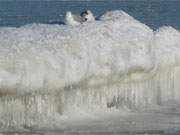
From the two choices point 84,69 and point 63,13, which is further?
point 63,13

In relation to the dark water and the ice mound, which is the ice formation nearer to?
the ice mound

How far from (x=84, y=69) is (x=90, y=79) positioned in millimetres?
291

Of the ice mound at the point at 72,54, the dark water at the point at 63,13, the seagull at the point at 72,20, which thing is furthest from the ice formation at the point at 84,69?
the dark water at the point at 63,13

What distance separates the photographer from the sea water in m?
11.9

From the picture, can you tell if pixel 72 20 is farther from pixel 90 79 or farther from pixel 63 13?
pixel 63 13

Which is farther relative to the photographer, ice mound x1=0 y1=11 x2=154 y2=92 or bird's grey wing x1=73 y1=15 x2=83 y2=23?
bird's grey wing x1=73 y1=15 x2=83 y2=23

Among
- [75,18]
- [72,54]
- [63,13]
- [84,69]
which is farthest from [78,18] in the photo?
[63,13]

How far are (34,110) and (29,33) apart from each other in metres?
1.97

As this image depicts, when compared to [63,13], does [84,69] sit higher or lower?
lower

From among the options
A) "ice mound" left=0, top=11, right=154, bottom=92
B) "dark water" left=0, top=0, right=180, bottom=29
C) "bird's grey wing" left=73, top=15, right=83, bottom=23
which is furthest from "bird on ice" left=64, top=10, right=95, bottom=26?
"dark water" left=0, top=0, right=180, bottom=29

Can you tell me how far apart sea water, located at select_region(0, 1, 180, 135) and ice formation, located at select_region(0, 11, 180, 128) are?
0.01 metres

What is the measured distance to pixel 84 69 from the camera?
12.7m

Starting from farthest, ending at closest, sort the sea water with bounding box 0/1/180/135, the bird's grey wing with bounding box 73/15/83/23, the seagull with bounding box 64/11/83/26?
the bird's grey wing with bounding box 73/15/83/23, the seagull with bounding box 64/11/83/26, the sea water with bounding box 0/1/180/135

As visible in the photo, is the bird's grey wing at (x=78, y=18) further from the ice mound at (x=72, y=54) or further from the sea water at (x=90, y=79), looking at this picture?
the ice mound at (x=72, y=54)
